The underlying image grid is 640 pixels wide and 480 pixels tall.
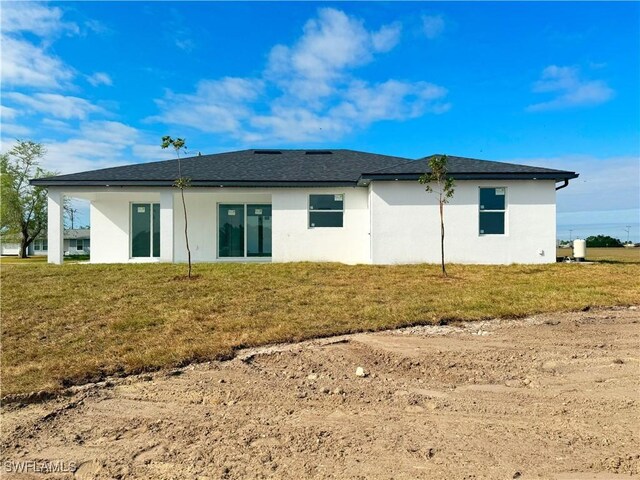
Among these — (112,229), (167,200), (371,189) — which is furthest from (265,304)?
(112,229)

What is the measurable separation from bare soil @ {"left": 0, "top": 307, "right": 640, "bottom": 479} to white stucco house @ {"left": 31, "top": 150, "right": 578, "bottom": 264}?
8.25 m

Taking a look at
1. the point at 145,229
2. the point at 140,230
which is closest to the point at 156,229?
the point at 145,229

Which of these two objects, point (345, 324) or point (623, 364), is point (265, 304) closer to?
point (345, 324)

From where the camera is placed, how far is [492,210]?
521 inches

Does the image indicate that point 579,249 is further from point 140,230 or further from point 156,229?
point 140,230

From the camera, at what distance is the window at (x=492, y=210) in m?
13.2

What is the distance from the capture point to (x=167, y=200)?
13.8m

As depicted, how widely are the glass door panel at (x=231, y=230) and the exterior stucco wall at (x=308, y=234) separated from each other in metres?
1.97

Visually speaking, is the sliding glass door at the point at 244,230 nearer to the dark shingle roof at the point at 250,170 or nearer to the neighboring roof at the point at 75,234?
the dark shingle roof at the point at 250,170

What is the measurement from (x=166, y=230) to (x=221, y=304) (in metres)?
7.23

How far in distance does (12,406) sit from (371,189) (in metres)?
11.1

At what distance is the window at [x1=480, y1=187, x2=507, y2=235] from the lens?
1324 centimetres

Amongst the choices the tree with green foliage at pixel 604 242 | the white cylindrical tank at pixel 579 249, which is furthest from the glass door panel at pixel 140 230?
the tree with green foliage at pixel 604 242

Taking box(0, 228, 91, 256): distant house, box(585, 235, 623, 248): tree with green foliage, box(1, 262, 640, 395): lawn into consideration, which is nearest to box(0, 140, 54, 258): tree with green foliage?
box(0, 228, 91, 256): distant house
